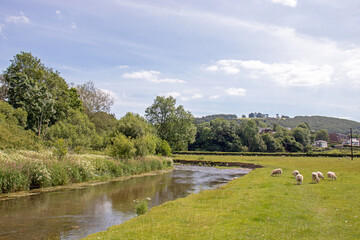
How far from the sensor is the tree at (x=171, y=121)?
89.8 m

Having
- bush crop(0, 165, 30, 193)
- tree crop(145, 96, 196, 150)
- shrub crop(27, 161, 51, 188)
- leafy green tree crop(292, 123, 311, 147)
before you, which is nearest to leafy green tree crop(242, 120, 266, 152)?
leafy green tree crop(292, 123, 311, 147)

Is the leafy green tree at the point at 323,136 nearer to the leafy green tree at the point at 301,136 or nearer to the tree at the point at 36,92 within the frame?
the leafy green tree at the point at 301,136

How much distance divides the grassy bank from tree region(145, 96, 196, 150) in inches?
2060

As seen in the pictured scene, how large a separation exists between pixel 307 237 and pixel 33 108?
2072 inches

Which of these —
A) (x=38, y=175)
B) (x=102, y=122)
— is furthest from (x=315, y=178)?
(x=102, y=122)

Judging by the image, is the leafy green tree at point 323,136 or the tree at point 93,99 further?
the leafy green tree at point 323,136

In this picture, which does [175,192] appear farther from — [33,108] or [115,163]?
[33,108]

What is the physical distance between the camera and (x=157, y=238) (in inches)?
384

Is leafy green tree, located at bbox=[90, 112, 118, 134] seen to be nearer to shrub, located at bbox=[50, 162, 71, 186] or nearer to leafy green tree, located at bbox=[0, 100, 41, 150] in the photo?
leafy green tree, located at bbox=[0, 100, 41, 150]

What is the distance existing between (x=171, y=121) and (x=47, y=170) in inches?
2636

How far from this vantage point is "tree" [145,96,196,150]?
89.8 m

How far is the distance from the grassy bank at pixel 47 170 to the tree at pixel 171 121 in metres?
52.3

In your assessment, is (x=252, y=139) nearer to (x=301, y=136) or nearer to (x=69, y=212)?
(x=301, y=136)

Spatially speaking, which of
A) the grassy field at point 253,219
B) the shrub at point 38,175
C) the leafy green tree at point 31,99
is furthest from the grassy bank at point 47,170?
the leafy green tree at point 31,99
